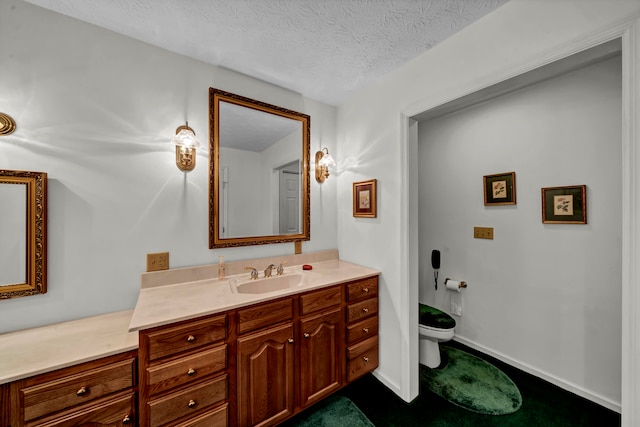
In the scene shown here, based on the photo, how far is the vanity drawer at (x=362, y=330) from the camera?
1783 mm

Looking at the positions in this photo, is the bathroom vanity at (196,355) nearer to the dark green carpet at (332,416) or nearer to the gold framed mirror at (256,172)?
the dark green carpet at (332,416)

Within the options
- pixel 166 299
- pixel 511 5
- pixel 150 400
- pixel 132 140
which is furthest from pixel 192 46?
pixel 150 400

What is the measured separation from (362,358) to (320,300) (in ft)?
2.18

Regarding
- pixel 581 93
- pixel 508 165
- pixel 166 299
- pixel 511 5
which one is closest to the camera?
pixel 511 5

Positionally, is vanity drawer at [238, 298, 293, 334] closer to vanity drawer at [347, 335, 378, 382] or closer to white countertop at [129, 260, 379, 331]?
white countertop at [129, 260, 379, 331]

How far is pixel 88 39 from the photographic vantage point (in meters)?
1.40

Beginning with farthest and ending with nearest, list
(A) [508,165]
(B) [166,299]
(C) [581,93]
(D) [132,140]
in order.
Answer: (A) [508,165], (C) [581,93], (D) [132,140], (B) [166,299]

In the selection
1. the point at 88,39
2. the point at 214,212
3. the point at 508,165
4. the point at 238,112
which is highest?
the point at 88,39

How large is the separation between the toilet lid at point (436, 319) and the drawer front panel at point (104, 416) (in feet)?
6.53

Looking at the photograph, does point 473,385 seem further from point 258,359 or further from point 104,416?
point 104,416

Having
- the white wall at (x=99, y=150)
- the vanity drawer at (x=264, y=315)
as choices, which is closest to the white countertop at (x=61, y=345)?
the white wall at (x=99, y=150)

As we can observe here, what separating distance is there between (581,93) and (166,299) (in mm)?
3058

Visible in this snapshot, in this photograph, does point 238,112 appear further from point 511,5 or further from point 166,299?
point 511,5

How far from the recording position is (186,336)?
1.17 m
